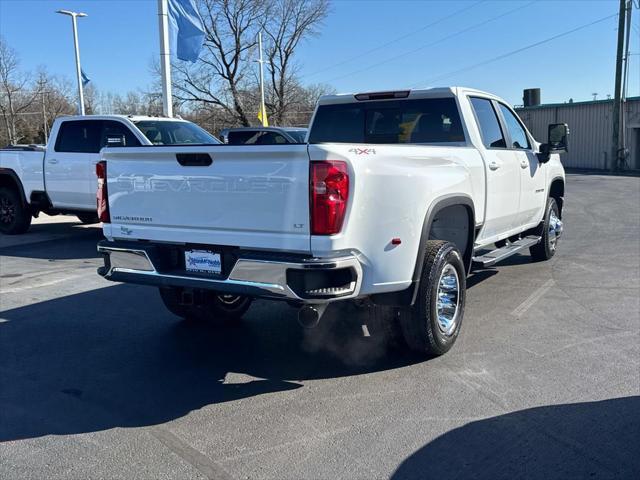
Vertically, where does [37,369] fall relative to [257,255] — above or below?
below

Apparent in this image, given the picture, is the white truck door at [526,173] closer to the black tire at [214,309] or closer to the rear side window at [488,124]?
the rear side window at [488,124]

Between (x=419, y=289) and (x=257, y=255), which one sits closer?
(x=257, y=255)

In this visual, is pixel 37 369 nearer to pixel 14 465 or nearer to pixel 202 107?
pixel 14 465

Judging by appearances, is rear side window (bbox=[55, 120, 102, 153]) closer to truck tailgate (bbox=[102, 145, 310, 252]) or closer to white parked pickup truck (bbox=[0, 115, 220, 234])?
white parked pickup truck (bbox=[0, 115, 220, 234])

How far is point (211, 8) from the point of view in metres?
40.7

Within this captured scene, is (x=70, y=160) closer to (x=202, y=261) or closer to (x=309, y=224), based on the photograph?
(x=202, y=261)

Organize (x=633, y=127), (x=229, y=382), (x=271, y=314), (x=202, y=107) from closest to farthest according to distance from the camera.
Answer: (x=229, y=382) < (x=271, y=314) < (x=633, y=127) < (x=202, y=107)

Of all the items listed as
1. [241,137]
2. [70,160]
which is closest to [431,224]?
[70,160]

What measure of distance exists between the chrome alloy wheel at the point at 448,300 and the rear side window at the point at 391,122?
4.98 ft

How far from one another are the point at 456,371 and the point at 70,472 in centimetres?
270

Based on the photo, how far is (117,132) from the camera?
34.8 feet

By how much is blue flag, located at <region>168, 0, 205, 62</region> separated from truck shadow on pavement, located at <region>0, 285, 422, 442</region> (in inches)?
402

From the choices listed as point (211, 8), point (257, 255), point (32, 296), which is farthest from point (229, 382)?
point (211, 8)

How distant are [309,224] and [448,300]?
66.0 inches
